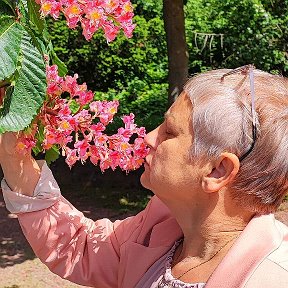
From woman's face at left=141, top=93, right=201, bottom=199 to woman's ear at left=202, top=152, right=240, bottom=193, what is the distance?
38mm

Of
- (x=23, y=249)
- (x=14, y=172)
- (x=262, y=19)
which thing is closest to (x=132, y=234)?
(x=14, y=172)

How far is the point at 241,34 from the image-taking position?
35.5 ft

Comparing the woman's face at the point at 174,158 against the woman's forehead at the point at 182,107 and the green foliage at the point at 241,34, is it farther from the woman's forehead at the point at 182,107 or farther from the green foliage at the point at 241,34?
the green foliage at the point at 241,34

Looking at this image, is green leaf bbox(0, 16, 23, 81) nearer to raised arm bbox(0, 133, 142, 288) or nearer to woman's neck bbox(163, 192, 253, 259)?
raised arm bbox(0, 133, 142, 288)

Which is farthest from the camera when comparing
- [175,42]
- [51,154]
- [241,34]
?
[241,34]

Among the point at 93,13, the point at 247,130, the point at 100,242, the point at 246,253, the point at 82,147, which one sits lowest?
the point at 100,242

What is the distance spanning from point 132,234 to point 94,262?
0.13 m

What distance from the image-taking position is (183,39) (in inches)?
271

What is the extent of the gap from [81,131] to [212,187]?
0.45 meters

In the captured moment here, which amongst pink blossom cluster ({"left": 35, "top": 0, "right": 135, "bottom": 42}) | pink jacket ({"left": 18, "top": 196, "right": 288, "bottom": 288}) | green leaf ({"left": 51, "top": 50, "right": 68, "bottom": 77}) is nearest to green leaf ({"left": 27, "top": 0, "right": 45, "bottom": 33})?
pink blossom cluster ({"left": 35, "top": 0, "right": 135, "bottom": 42})

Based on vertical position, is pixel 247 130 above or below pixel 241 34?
above

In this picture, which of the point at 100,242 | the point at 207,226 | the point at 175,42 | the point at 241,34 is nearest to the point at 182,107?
the point at 207,226

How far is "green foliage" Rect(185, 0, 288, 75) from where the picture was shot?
409 inches

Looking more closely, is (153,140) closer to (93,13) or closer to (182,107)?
(182,107)
